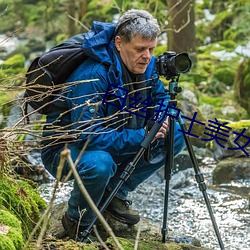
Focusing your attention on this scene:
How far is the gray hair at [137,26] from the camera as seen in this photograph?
3.39 meters

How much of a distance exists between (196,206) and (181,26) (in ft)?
16.5

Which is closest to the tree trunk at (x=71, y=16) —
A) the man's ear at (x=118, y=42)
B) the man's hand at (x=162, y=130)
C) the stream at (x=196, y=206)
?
the stream at (x=196, y=206)

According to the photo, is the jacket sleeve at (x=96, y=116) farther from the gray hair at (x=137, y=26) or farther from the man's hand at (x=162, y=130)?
the gray hair at (x=137, y=26)

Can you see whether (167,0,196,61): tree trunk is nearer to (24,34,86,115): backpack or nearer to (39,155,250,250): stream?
(39,155,250,250): stream

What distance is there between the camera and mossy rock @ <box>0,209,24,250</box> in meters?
2.36

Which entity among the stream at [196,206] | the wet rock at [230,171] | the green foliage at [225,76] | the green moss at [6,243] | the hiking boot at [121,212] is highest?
the green moss at [6,243]

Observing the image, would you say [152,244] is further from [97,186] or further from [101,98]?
[101,98]

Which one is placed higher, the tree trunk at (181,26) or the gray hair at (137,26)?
the gray hair at (137,26)

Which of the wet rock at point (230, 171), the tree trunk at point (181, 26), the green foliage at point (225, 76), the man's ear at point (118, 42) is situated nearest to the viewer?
the man's ear at point (118, 42)

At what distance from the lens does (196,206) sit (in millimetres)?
5535

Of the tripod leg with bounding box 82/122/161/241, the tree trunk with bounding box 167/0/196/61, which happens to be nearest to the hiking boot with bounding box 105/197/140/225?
the tripod leg with bounding box 82/122/161/241

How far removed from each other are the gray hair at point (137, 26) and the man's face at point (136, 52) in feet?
0.09

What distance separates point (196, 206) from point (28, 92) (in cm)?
252

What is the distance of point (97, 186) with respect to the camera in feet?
10.9
